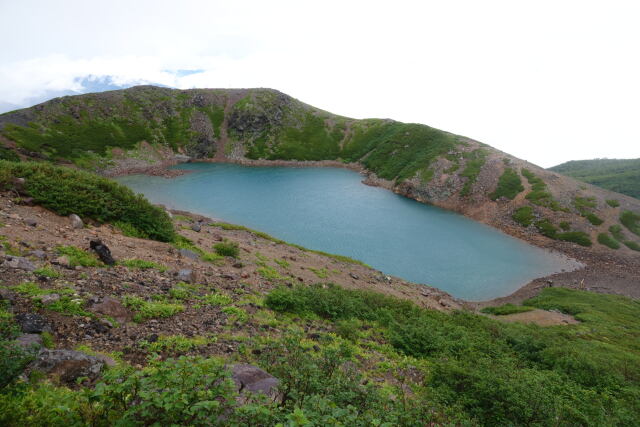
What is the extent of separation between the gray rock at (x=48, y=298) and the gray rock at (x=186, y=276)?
5.58 meters

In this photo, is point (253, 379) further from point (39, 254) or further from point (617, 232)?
point (617, 232)

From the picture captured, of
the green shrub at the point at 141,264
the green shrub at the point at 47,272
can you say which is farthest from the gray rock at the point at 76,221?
the green shrub at the point at 47,272

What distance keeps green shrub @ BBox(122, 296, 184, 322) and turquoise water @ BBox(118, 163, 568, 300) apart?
31.4 meters

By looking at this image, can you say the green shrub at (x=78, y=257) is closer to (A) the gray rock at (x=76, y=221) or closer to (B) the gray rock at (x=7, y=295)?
(B) the gray rock at (x=7, y=295)

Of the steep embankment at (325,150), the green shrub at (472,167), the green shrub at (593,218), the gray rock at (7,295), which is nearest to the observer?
the gray rock at (7,295)

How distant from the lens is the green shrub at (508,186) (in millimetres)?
68375

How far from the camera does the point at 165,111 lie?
391ft

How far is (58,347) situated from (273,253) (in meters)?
22.3

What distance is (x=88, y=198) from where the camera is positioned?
19000 mm

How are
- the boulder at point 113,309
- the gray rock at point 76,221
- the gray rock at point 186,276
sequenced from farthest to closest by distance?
the gray rock at point 76,221 < the gray rock at point 186,276 < the boulder at point 113,309

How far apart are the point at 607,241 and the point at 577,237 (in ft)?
13.5

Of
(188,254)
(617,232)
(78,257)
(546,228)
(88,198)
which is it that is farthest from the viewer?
(546,228)

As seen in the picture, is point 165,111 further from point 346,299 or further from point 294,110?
point 346,299

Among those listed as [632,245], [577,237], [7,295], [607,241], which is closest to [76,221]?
[7,295]
